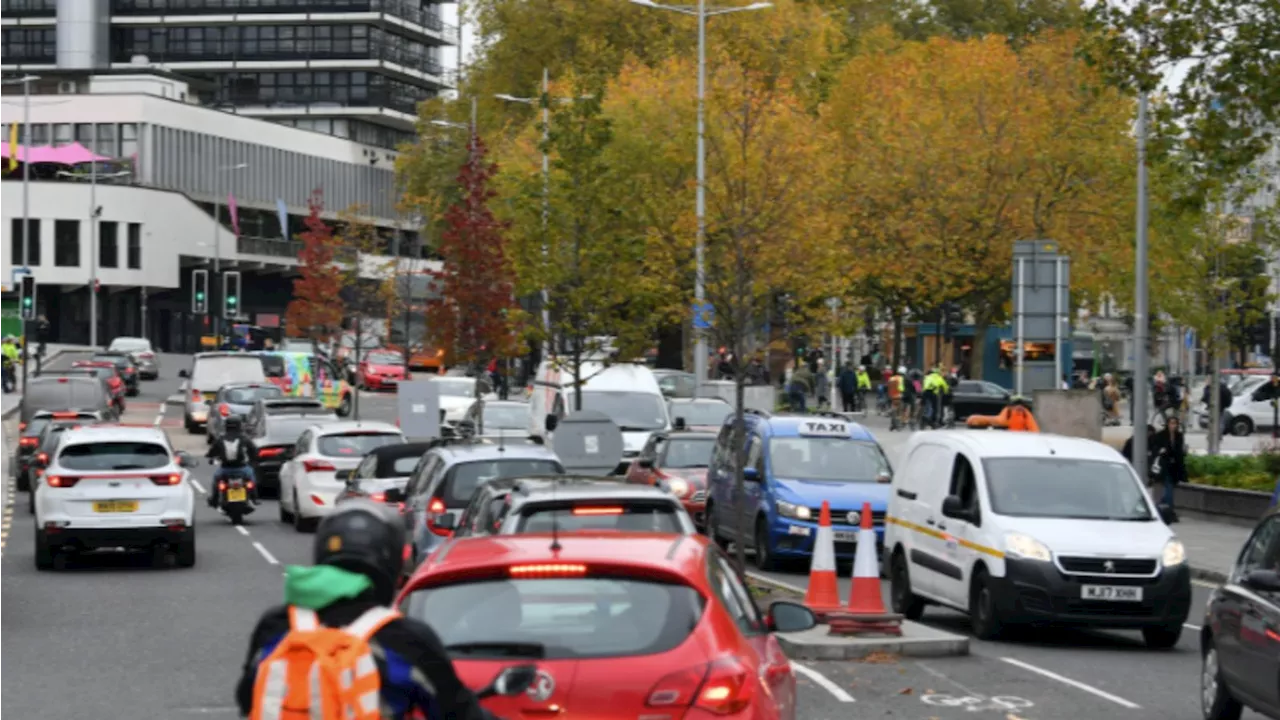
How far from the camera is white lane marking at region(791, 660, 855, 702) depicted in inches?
598

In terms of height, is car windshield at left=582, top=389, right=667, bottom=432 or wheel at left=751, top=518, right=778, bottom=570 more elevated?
car windshield at left=582, top=389, right=667, bottom=432

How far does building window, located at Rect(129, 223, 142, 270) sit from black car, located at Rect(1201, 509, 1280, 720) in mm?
103903

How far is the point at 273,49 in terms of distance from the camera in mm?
138750

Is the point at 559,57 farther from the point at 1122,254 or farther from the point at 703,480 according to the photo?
the point at 703,480

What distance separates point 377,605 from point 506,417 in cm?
4033

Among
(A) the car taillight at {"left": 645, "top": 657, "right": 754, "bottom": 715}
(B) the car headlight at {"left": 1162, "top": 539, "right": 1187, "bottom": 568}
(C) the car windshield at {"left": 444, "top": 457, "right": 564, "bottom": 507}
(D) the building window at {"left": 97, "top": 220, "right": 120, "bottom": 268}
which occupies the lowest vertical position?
(B) the car headlight at {"left": 1162, "top": 539, "right": 1187, "bottom": 568}

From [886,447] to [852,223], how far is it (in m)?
7.39

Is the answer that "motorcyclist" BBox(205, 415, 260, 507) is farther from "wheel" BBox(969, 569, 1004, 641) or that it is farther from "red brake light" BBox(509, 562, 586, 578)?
"red brake light" BBox(509, 562, 586, 578)

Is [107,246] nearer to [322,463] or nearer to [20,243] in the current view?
[20,243]

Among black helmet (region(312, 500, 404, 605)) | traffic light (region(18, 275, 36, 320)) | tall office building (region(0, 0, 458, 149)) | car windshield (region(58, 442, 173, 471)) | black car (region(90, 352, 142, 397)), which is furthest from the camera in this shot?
tall office building (region(0, 0, 458, 149))

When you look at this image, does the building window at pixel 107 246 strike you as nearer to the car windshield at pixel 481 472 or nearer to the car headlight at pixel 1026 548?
the car windshield at pixel 481 472

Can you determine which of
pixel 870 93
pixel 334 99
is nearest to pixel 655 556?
pixel 870 93

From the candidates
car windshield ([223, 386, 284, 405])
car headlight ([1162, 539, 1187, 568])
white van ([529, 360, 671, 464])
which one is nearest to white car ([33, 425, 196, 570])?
white van ([529, 360, 671, 464])

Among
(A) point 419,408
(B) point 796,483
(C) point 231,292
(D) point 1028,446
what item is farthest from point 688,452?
(C) point 231,292
